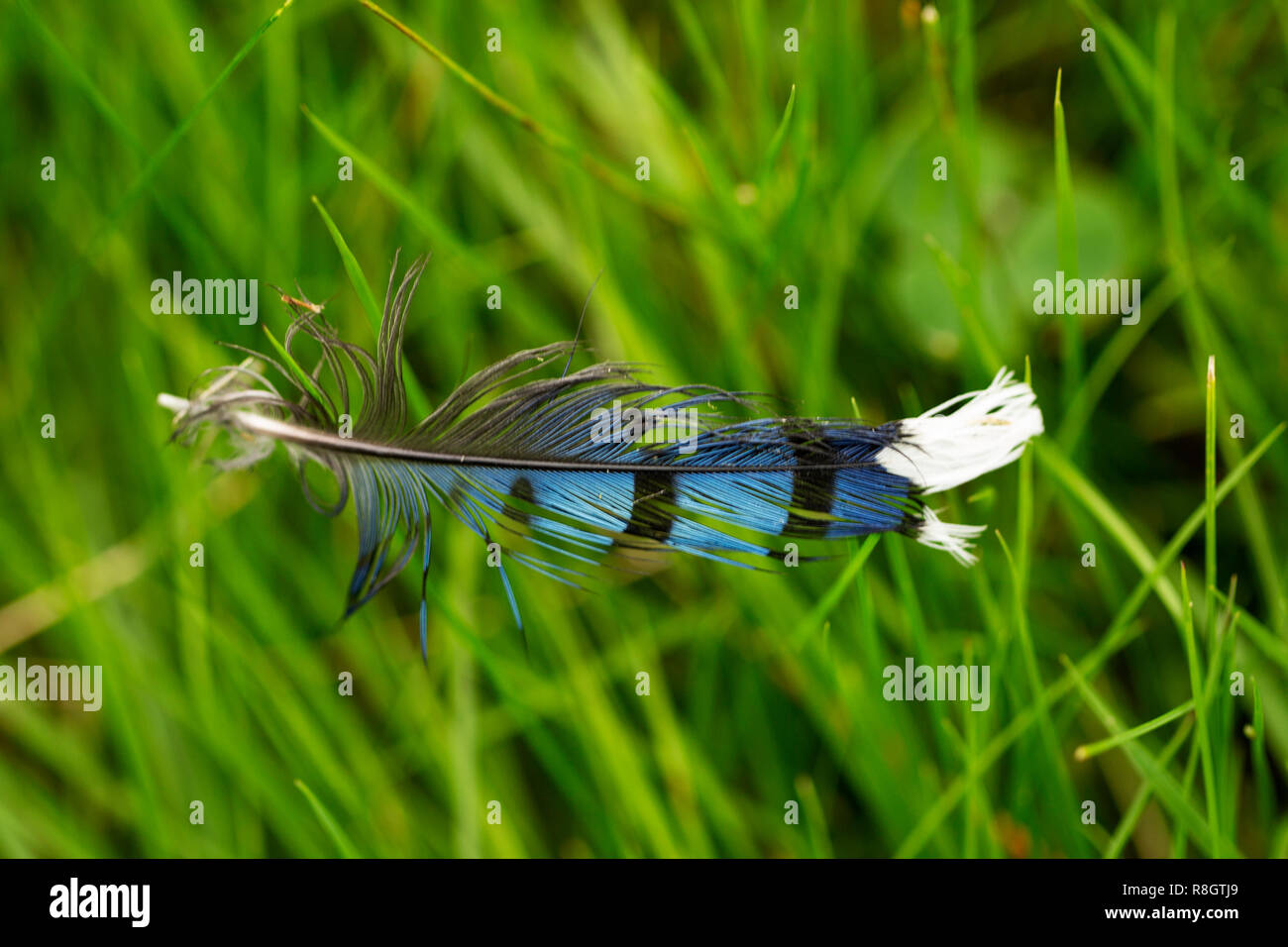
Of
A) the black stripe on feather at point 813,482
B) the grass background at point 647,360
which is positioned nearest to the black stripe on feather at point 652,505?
the black stripe on feather at point 813,482

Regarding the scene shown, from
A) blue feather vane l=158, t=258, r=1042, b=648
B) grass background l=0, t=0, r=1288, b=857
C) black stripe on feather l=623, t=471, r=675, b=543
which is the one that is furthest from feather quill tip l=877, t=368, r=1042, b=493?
grass background l=0, t=0, r=1288, b=857

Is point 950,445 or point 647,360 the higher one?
point 647,360

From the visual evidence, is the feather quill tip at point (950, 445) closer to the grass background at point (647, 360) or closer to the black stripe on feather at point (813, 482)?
the black stripe on feather at point (813, 482)

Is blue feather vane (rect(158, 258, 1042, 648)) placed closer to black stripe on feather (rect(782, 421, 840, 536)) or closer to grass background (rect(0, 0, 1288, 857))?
black stripe on feather (rect(782, 421, 840, 536))

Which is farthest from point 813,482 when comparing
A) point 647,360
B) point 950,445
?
point 647,360

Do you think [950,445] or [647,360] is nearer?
[950,445]

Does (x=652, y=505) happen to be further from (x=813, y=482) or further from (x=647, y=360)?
(x=647, y=360)

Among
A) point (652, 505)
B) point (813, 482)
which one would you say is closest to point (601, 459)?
point (652, 505)
